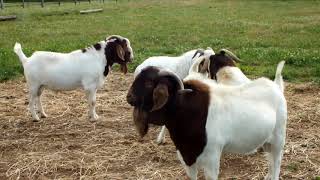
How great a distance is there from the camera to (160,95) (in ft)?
15.3

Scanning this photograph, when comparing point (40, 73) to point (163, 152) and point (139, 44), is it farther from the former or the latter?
point (139, 44)

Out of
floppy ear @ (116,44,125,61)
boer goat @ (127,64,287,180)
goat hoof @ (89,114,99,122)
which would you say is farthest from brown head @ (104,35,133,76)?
boer goat @ (127,64,287,180)

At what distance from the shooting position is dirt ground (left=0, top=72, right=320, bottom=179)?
6.75 meters

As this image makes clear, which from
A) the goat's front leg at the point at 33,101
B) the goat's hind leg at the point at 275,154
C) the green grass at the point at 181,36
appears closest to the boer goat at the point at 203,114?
the goat's hind leg at the point at 275,154

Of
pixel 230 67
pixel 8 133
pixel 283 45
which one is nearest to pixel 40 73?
pixel 8 133

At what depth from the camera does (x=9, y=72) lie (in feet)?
42.0

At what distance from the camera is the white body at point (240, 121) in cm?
506

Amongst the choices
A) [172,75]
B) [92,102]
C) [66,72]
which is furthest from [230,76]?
[66,72]

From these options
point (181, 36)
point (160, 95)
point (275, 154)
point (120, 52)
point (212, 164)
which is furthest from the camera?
point (181, 36)

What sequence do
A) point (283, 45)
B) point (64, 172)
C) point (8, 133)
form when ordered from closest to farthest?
point (64, 172)
point (8, 133)
point (283, 45)

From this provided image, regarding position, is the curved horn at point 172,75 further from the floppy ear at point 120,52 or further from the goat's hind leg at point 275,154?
the floppy ear at point 120,52

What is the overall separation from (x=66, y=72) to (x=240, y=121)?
447cm

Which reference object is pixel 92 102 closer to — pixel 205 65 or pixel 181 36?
pixel 205 65

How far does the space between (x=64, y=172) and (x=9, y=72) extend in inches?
261
